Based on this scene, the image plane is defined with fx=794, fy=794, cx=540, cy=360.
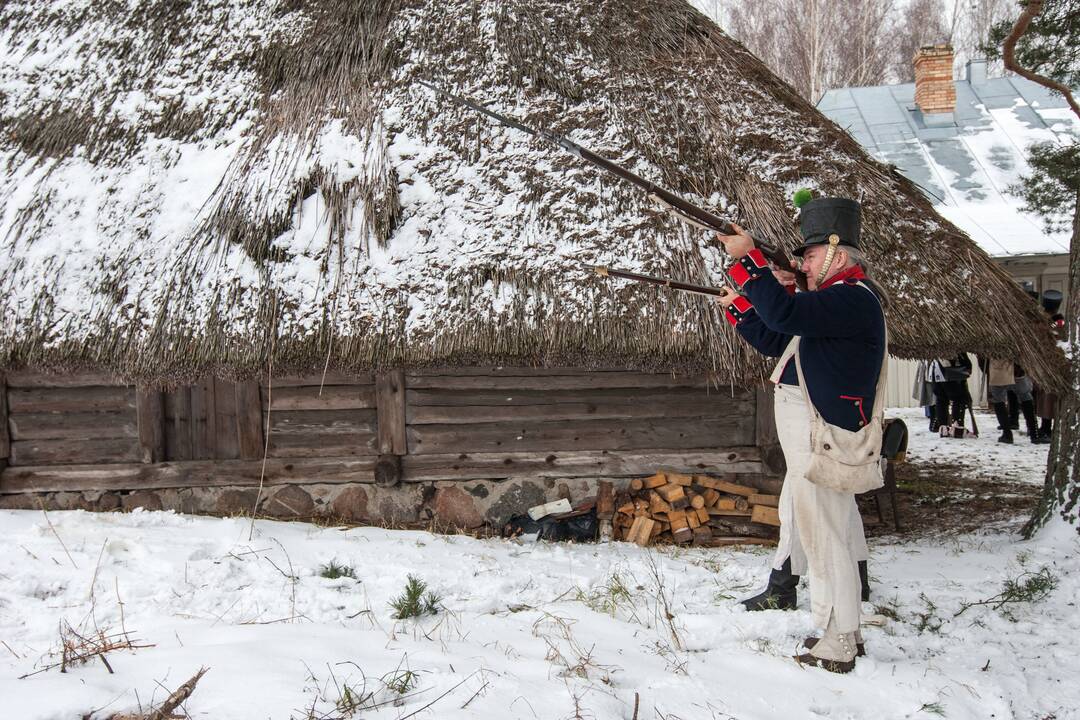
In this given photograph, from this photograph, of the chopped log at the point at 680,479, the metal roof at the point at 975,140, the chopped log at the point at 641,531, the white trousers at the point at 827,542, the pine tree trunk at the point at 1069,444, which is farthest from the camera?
the metal roof at the point at 975,140

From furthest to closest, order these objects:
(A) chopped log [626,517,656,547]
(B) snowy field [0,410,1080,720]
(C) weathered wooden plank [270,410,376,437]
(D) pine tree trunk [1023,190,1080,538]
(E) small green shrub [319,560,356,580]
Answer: (C) weathered wooden plank [270,410,376,437] < (A) chopped log [626,517,656,547] < (D) pine tree trunk [1023,190,1080,538] < (E) small green shrub [319,560,356,580] < (B) snowy field [0,410,1080,720]

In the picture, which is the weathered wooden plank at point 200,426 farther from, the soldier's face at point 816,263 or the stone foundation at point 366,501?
the soldier's face at point 816,263

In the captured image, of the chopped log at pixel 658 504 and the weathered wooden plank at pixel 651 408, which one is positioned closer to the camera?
the chopped log at pixel 658 504

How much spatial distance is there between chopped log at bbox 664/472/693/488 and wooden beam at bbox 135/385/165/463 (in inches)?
126

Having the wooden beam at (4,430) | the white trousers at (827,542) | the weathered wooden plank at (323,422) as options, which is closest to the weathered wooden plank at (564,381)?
the weathered wooden plank at (323,422)

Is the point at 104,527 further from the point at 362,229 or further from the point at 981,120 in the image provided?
the point at 981,120

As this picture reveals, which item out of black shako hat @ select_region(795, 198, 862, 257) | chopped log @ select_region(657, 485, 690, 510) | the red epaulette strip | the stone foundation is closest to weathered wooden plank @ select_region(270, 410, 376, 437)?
the stone foundation

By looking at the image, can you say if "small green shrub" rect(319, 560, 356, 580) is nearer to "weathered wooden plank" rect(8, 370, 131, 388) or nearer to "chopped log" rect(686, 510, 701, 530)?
"chopped log" rect(686, 510, 701, 530)

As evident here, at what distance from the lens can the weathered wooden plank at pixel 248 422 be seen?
5.02 meters

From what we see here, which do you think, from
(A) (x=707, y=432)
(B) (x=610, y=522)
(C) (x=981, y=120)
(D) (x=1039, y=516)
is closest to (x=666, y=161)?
(A) (x=707, y=432)

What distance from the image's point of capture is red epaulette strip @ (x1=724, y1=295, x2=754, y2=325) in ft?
9.21

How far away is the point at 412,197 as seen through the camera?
460 centimetres

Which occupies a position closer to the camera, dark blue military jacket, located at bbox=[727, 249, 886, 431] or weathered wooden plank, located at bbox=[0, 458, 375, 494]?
dark blue military jacket, located at bbox=[727, 249, 886, 431]

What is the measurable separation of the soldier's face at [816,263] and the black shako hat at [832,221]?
3 centimetres
